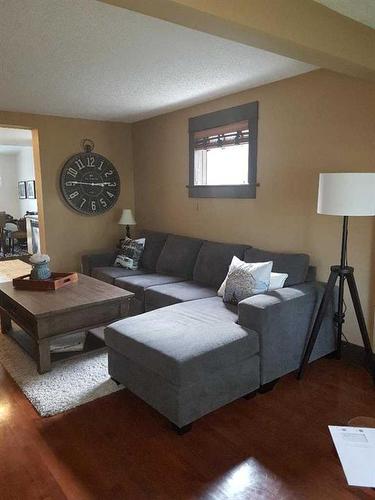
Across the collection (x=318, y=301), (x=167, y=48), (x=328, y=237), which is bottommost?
(x=318, y=301)

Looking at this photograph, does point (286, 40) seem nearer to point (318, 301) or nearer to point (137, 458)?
point (318, 301)

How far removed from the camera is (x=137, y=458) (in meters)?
1.88

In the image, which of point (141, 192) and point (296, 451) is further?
point (141, 192)

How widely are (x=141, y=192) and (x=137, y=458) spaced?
378 centimetres

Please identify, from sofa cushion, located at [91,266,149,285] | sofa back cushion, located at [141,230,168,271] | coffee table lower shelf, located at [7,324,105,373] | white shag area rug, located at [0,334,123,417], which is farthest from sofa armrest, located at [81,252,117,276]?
white shag area rug, located at [0,334,123,417]

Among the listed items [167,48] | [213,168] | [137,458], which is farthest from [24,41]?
[137,458]

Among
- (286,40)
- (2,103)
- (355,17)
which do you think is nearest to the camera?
(286,40)

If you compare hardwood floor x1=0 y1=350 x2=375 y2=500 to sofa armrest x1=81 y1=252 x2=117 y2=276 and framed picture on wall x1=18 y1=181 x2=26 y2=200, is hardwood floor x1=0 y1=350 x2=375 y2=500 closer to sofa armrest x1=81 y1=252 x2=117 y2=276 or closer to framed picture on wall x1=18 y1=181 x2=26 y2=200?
sofa armrest x1=81 y1=252 x2=117 y2=276

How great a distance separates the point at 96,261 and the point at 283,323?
2.66 m

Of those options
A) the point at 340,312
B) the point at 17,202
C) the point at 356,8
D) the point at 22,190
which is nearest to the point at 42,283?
the point at 340,312

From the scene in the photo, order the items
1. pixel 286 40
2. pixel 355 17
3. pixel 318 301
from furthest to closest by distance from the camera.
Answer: pixel 318 301
pixel 355 17
pixel 286 40

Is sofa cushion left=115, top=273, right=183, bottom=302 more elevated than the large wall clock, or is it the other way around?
the large wall clock

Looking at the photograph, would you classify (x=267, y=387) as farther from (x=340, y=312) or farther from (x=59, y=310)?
(x=59, y=310)

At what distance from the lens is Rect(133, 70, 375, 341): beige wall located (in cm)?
275
